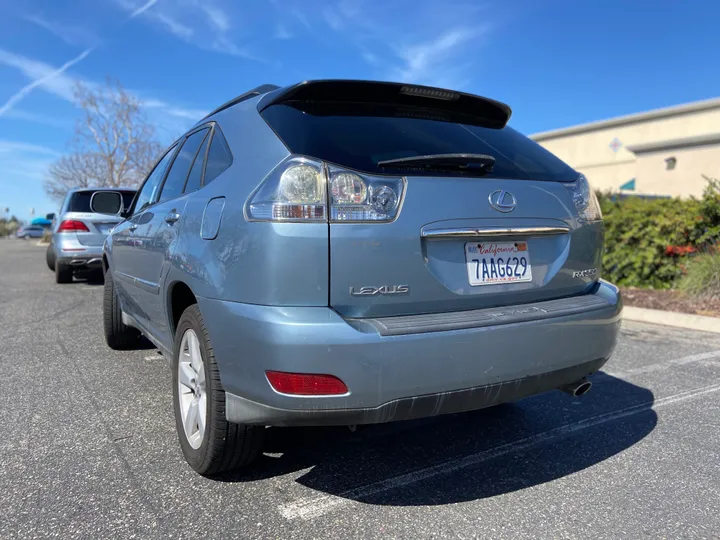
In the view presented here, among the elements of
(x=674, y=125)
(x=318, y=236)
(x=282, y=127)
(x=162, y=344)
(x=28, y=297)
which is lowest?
(x=28, y=297)

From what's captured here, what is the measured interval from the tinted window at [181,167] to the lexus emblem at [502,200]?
5.32 ft

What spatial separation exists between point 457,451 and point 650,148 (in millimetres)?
32016

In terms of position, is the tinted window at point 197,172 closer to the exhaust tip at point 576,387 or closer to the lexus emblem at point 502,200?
the lexus emblem at point 502,200

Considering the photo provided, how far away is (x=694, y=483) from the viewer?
8.04 ft

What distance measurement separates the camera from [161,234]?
2.96 metres

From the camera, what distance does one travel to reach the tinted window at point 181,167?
3049mm

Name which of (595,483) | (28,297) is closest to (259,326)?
(595,483)

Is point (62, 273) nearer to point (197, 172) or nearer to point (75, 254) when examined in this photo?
point (75, 254)

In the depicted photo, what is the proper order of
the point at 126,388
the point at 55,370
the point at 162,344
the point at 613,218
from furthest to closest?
1. the point at 613,218
2. the point at 55,370
3. the point at 126,388
4. the point at 162,344

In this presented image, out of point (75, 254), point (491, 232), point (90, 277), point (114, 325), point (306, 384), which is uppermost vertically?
point (491, 232)

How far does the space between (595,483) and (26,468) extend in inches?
104

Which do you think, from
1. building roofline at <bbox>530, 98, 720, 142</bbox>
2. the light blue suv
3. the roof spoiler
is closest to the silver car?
the light blue suv

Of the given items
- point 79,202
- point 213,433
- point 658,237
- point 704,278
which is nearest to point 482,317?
point 213,433

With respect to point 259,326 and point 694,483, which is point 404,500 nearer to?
point 259,326
